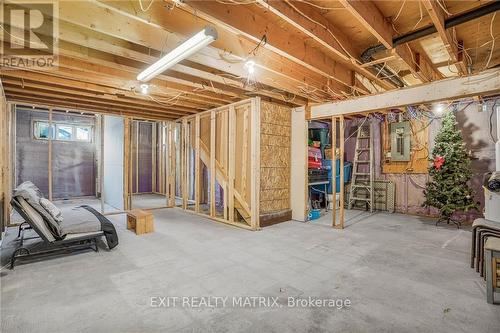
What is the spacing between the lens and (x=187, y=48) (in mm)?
2422

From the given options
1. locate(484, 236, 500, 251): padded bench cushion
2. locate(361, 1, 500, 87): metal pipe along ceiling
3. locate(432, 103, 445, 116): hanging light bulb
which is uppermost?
locate(361, 1, 500, 87): metal pipe along ceiling

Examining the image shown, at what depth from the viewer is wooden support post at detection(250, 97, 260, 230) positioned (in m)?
4.79

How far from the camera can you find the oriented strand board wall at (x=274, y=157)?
5016 millimetres

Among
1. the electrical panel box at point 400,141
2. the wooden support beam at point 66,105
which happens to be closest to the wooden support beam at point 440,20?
the electrical panel box at point 400,141

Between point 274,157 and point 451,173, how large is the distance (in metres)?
3.53

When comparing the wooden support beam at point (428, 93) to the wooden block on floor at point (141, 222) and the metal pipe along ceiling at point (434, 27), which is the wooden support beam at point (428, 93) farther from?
the wooden block on floor at point (141, 222)

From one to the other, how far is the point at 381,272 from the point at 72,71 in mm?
4768

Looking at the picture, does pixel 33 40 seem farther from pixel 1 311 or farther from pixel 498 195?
pixel 498 195

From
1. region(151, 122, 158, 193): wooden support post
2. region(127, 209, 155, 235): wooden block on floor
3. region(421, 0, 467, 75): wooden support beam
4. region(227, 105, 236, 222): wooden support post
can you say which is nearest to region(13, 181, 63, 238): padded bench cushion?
region(127, 209, 155, 235): wooden block on floor

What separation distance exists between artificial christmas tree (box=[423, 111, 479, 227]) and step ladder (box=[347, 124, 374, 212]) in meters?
1.60

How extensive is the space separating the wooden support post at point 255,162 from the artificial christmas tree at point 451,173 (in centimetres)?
366

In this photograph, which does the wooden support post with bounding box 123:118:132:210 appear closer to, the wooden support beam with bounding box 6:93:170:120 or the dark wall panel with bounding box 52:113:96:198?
the wooden support beam with bounding box 6:93:170:120

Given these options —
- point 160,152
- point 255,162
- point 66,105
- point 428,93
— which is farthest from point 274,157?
point 160,152

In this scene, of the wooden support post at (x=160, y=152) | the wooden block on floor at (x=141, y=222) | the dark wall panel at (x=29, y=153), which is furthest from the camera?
the wooden support post at (x=160, y=152)
